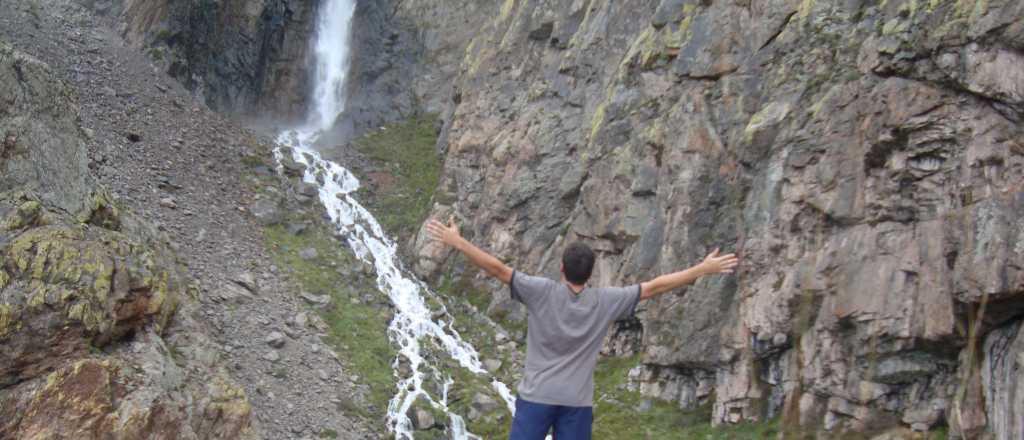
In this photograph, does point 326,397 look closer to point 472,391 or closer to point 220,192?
point 472,391

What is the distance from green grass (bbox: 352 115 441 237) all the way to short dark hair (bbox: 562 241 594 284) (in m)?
27.8

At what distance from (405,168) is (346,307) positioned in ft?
47.3

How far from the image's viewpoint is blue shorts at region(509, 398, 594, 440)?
483cm

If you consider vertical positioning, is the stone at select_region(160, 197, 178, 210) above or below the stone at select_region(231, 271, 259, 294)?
above

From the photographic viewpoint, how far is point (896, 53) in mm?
16672

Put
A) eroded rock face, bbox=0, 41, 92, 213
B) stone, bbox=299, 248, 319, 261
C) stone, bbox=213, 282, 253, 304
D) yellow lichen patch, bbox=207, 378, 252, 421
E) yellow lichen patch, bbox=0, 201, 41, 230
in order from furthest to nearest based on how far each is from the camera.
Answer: stone, bbox=299, 248, 319, 261, stone, bbox=213, 282, 253, 304, yellow lichen patch, bbox=207, 378, 252, 421, eroded rock face, bbox=0, 41, 92, 213, yellow lichen patch, bbox=0, 201, 41, 230

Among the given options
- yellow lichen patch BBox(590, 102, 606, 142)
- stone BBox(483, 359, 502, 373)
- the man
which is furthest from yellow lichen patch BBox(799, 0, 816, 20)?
the man

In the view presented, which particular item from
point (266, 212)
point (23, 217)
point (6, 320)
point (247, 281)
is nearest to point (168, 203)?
point (266, 212)

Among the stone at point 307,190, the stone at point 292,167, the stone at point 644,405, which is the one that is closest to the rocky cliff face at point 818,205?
the stone at point 644,405

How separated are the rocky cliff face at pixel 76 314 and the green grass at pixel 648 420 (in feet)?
27.8

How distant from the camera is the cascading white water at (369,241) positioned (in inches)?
861

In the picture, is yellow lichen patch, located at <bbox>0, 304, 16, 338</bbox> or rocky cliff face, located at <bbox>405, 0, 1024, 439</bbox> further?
rocky cliff face, located at <bbox>405, 0, 1024, 439</bbox>

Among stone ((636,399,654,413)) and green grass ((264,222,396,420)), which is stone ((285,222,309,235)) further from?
stone ((636,399,654,413))

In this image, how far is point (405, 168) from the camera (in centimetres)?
3856
